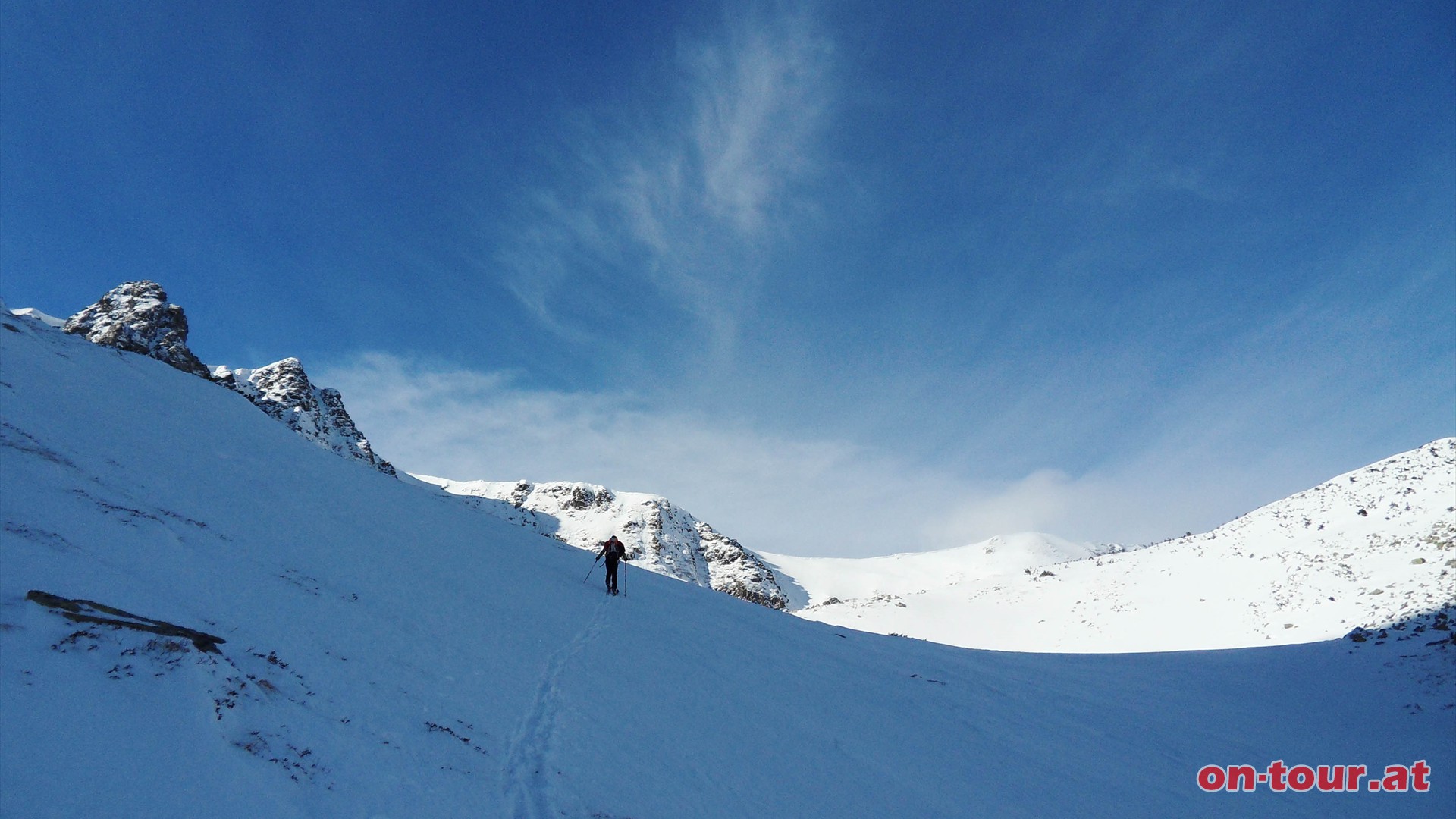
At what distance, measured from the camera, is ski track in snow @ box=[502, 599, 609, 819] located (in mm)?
5062

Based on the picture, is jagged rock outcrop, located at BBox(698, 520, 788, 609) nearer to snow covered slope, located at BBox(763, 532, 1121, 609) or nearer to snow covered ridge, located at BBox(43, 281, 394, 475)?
snow covered slope, located at BBox(763, 532, 1121, 609)

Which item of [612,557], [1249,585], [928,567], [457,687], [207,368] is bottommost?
[457,687]

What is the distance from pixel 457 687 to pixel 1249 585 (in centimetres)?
3798

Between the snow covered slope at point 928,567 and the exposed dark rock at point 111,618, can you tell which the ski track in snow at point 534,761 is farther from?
the snow covered slope at point 928,567

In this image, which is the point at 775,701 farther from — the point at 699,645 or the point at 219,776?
the point at 219,776

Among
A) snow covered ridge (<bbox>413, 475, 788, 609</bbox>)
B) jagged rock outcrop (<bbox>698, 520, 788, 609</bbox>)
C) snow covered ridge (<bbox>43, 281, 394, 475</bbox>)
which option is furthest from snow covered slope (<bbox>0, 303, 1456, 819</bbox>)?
snow covered ridge (<bbox>413, 475, 788, 609</bbox>)

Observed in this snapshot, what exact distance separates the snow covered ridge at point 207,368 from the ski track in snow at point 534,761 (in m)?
26.1

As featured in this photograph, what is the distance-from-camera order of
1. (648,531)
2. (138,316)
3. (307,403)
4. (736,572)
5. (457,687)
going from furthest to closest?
(648,531) → (736,572) → (307,403) → (138,316) → (457,687)

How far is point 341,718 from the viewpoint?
5219 millimetres

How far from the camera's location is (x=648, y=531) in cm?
12681

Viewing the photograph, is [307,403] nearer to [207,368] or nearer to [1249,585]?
[207,368]

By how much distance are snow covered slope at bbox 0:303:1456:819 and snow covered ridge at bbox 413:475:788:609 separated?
3589 inches

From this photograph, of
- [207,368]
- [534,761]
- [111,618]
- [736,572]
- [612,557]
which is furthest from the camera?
[736,572]

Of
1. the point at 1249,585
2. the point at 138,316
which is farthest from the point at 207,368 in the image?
the point at 1249,585
